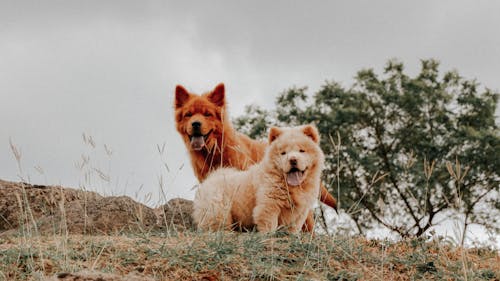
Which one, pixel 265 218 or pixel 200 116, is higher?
pixel 200 116

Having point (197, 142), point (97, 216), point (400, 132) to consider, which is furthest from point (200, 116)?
point (400, 132)

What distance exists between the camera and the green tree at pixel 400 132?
20031 millimetres

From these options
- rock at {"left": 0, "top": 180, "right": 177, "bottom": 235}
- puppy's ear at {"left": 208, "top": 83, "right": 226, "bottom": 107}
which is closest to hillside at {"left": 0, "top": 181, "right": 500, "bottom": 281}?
rock at {"left": 0, "top": 180, "right": 177, "bottom": 235}

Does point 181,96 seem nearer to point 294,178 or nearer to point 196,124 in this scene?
point 196,124

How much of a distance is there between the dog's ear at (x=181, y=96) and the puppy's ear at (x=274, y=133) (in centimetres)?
268

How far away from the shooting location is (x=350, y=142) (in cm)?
2084

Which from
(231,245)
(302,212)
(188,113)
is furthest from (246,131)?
(231,245)

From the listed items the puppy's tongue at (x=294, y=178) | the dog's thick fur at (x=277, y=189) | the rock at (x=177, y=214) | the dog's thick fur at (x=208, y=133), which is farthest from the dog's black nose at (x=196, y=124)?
the puppy's tongue at (x=294, y=178)

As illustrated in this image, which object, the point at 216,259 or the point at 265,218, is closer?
the point at 216,259

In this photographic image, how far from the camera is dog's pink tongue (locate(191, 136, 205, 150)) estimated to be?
32.0 feet

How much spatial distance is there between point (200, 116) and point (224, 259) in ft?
14.5

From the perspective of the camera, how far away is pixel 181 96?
10.0 metres

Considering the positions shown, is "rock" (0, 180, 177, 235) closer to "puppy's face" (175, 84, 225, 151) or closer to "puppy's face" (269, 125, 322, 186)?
"puppy's face" (175, 84, 225, 151)

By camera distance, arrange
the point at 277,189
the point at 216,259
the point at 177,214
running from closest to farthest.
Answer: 1. the point at 216,259
2. the point at 277,189
3. the point at 177,214
